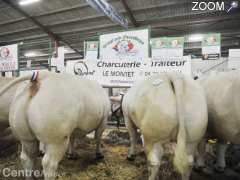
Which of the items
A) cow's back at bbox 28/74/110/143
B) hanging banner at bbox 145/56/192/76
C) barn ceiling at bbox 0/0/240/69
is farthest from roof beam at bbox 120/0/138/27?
cow's back at bbox 28/74/110/143

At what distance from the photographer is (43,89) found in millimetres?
1517

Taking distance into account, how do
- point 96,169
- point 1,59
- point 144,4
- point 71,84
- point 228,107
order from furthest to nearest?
point 144,4
point 1,59
point 96,169
point 71,84
point 228,107

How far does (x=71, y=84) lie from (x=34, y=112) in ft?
1.24

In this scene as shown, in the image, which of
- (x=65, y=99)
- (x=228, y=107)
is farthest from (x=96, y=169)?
(x=228, y=107)

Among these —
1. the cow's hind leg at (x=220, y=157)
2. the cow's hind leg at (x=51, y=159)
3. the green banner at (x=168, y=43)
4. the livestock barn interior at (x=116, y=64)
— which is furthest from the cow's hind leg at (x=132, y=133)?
the green banner at (x=168, y=43)

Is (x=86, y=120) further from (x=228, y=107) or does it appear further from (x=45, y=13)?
(x=45, y=13)

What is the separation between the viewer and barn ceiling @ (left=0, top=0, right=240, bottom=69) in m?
6.07

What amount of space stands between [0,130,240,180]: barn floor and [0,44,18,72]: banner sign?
239cm

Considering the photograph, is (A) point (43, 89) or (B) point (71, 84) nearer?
(A) point (43, 89)

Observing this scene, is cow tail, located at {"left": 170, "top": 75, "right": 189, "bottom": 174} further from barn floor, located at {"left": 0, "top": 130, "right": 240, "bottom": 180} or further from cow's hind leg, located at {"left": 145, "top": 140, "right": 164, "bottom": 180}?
barn floor, located at {"left": 0, "top": 130, "right": 240, "bottom": 180}

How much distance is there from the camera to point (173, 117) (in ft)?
4.65

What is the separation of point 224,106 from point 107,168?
1.26 metres

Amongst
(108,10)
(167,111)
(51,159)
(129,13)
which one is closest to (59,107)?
(51,159)

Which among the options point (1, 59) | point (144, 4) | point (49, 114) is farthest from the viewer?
point (144, 4)
